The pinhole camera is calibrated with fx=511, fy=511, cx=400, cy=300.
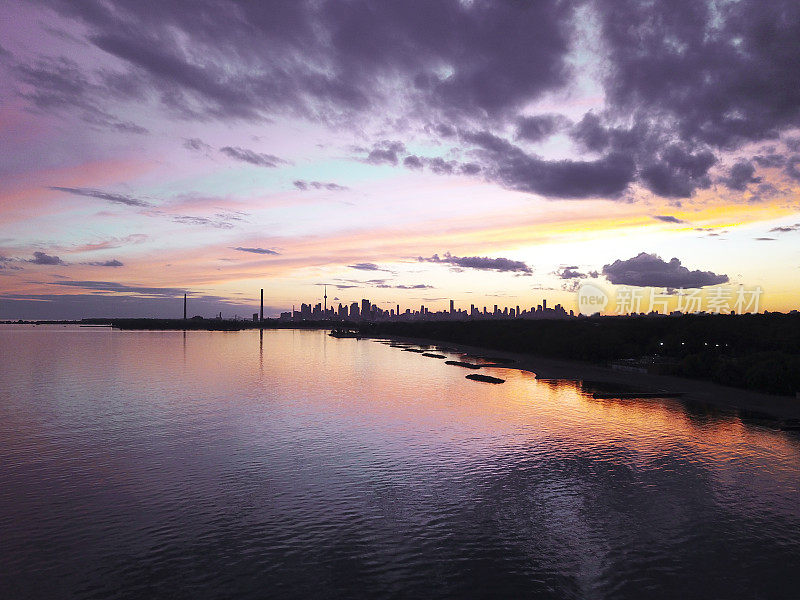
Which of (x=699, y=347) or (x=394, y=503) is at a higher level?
(x=699, y=347)

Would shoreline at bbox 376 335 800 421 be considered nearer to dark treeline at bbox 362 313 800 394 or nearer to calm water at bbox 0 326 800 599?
dark treeline at bbox 362 313 800 394

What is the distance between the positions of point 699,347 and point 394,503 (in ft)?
256

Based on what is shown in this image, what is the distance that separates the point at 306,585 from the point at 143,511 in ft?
32.7

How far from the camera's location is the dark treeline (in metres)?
55.3

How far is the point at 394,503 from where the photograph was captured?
914 inches

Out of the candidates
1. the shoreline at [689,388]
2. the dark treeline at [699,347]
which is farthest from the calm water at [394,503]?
the dark treeline at [699,347]

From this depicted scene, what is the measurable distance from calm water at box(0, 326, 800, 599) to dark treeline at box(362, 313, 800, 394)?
15.2 m

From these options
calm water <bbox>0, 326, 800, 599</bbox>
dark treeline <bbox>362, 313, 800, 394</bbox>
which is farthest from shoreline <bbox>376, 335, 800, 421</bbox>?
calm water <bbox>0, 326, 800, 599</bbox>

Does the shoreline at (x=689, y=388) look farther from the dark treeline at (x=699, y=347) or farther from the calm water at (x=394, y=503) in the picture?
the calm water at (x=394, y=503)

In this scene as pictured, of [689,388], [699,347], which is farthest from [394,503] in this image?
[699,347]

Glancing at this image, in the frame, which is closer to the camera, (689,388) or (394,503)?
(394,503)

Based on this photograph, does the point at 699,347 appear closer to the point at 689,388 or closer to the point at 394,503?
the point at 689,388

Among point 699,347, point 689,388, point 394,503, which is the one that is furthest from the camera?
point 699,347

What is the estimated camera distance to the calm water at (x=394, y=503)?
16812 mm
